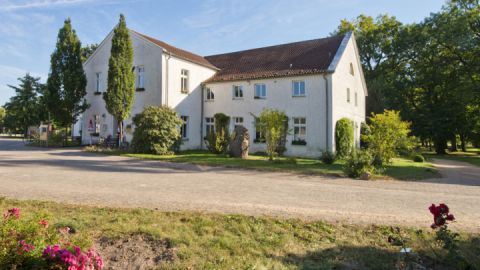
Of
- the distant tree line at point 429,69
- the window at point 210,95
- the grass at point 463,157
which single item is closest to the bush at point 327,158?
the window at point 210,95

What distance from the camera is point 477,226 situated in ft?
19.4

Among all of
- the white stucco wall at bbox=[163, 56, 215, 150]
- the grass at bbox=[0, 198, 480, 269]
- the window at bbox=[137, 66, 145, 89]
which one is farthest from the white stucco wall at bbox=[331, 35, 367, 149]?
the grass at bbox=[0, 198, 480, 269]

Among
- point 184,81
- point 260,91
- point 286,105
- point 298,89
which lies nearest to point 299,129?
point 286,105

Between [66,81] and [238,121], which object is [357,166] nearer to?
[238,121]

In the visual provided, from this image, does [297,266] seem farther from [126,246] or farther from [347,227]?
[126,246]

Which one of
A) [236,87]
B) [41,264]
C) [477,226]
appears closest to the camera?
[41,264]

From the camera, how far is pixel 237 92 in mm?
25344

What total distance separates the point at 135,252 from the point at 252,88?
2104cm

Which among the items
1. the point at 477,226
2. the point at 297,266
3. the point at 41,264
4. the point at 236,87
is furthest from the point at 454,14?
the point at 41,264

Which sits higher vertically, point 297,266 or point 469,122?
point 469,122

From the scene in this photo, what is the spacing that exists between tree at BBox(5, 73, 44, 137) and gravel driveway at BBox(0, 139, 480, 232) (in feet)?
171

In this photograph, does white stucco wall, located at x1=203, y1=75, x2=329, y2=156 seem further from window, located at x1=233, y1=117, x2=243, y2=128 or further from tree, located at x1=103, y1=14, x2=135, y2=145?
tree, located at x1=103, y1=14, x2=135, y2=145

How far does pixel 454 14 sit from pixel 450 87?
7971 mm

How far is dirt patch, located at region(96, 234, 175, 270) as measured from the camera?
13.1ft
